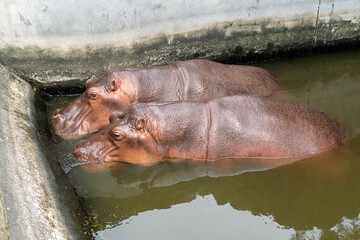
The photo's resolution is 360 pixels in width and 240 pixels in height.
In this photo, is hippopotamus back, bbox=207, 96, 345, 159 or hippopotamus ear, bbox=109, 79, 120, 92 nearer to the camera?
hippopotamus back, bbox=207, 96, 345, 159

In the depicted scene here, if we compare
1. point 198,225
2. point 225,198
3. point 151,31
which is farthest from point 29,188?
point 151,31

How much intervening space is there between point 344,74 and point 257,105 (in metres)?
2.57

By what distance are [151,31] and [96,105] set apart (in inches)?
58.8

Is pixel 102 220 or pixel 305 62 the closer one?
pixel 102 220

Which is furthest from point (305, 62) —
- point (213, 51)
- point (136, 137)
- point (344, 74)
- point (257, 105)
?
point (136, 137)

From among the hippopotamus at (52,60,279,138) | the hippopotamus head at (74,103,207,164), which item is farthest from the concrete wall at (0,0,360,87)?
the hippopotamus head at (74,103,207,164)

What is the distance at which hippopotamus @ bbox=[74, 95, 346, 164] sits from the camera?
3932mm

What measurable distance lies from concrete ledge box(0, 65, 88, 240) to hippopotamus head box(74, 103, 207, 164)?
0.53 m

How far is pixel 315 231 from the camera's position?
3.28 meters

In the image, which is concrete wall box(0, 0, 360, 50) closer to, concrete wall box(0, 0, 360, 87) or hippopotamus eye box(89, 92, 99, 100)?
concrete wall box(0, 0, 360, 87)

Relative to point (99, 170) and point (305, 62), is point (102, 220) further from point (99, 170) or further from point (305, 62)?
point (305, 62)

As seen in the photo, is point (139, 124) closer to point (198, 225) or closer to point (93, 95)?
point (93, 95)

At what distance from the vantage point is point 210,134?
3.94 m

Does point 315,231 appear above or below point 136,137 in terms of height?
below
